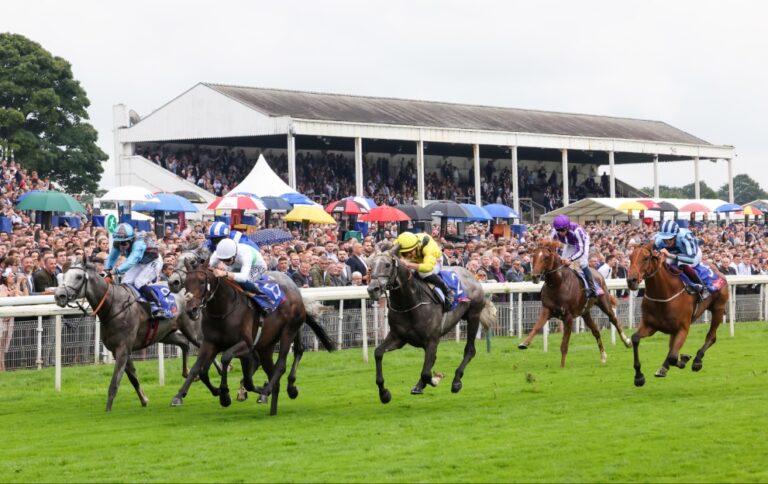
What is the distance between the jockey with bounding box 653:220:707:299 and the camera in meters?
12.6

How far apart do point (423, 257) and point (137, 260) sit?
2.59m

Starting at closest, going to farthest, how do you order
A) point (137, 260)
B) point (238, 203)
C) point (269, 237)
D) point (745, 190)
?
point (137, 260), point (269, 237), point (238, 203), point (745, 190)

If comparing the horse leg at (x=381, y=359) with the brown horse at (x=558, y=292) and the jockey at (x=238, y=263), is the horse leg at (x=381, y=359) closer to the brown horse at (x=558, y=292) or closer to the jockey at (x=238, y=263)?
the jockey at (x=238, y=263)

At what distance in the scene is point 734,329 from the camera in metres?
20.4

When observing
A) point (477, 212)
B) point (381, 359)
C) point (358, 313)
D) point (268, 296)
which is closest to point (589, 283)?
point (358, 313)

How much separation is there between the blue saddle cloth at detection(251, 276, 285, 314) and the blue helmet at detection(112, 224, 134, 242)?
1.38 metres

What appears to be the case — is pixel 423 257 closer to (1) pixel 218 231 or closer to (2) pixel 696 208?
(1) pixel 218 231

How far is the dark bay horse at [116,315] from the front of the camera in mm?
10875

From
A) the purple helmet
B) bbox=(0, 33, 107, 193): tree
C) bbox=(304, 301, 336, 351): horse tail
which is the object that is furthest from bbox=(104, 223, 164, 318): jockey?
bbox=(0, 33, 107, 193): tree

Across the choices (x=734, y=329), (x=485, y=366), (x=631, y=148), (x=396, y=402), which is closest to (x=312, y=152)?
(x=631, y=148)

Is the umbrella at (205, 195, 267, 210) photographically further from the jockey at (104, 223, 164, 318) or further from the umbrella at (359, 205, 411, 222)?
the jockey at (104, 223, 164, 318)

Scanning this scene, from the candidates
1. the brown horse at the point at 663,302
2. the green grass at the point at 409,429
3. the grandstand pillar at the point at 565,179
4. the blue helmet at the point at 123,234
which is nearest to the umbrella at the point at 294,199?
the green grass at the point at 409,429

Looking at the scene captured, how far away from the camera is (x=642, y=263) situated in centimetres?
1209

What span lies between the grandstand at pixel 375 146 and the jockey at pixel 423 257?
22466 mm
